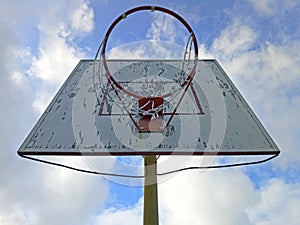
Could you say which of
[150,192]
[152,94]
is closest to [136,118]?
[152,94]

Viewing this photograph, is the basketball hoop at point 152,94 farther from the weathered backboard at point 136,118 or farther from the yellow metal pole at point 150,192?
the yellow metal pole at point 150,192

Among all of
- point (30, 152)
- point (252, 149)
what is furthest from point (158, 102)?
point (30, 152)

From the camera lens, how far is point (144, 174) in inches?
109

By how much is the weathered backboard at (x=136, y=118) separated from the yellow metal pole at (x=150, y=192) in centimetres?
44

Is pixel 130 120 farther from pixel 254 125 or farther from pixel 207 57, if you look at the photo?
pixel 207 57

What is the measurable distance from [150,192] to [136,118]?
670mm

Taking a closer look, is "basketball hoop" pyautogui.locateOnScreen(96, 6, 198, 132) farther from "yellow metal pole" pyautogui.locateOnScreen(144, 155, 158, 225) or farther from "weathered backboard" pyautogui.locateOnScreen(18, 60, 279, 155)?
"yellow metal pole" pyautogui.locateOnScreen(144, 155, 158, 225)

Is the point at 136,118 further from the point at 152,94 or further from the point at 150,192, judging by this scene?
the point at 150,192

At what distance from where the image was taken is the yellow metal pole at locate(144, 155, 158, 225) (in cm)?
268

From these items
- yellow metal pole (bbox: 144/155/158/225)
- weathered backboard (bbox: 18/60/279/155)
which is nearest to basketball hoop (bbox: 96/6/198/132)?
weathered backboard (bbox: 18/60/279/155)

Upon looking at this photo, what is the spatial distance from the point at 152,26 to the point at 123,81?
457 millimetres

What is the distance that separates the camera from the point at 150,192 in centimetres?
275

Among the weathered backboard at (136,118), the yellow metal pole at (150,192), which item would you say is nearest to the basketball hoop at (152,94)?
the weathered backboard at (136,118)

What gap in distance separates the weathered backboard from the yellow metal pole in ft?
1.45
